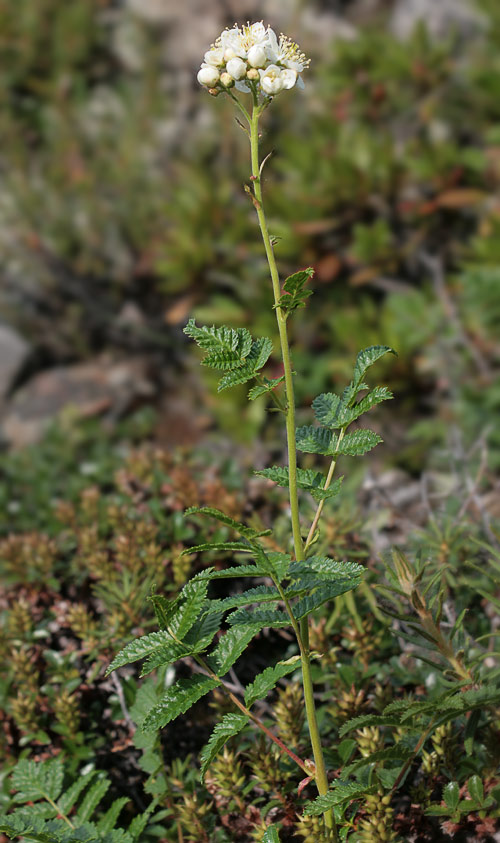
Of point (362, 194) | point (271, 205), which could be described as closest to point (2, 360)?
point (271, 205)

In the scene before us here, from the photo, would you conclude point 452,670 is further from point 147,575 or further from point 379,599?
point 147,575

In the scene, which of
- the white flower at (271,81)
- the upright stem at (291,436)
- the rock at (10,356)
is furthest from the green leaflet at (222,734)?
the rock at (10,356)

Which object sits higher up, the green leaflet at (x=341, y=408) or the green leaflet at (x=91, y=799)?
the green leaflet at (x=341, y=408)

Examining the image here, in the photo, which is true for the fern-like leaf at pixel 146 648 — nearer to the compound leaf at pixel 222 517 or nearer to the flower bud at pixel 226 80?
the compound leaf at pixel 222 517

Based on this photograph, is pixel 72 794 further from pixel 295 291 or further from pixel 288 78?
pixel 288 78

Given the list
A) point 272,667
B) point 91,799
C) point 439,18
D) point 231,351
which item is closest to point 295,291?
point 231,351

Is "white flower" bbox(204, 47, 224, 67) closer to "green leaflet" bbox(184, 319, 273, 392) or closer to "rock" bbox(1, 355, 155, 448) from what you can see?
"green leaflet" bbox(184, 319, 273, 392)
